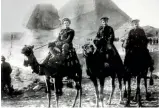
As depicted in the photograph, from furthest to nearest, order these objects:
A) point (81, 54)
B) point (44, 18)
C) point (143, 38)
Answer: point (44, 18) < point (81, 54) < point (143, 38)

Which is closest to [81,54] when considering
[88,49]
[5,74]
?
[88,49]

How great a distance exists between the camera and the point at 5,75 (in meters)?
5.53

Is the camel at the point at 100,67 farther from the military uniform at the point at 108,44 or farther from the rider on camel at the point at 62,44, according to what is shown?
the rider on camel at the point at 62,44

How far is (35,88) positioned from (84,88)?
2.20 feet

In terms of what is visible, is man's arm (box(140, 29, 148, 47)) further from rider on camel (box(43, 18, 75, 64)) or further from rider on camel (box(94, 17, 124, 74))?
rider on camel (box(43, 18, 75, 64))

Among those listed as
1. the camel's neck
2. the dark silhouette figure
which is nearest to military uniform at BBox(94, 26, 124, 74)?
the dark silhouette figure

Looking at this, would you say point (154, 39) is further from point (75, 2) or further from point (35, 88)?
point (35, 88)

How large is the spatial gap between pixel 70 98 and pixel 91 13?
3.77ft

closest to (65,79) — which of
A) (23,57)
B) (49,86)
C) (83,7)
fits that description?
(49,86)

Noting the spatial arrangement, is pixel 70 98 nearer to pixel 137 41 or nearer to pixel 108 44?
pixel 108 44

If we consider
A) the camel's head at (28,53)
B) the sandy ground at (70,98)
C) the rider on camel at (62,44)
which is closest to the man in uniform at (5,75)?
the sandy ground at (70,98)

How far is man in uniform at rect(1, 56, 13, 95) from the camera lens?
548cm

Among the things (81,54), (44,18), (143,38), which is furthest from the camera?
(44,18)

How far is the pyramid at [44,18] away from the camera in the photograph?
5.36 metres
